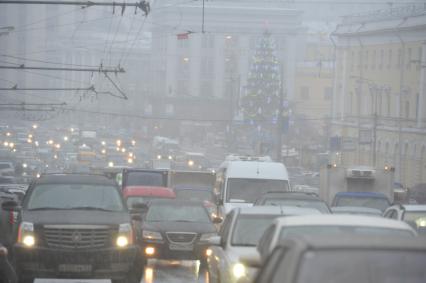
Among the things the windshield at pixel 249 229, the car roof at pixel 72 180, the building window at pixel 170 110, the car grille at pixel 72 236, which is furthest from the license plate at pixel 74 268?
the building window at pixel 170 110

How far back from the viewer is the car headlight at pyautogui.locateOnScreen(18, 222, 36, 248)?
16281 millimetres

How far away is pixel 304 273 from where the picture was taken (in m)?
6.77

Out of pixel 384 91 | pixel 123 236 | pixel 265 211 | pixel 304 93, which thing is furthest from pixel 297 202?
pixel 304 93

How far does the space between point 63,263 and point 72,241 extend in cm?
33

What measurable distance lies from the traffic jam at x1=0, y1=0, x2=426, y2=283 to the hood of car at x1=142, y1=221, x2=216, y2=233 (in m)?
0.05

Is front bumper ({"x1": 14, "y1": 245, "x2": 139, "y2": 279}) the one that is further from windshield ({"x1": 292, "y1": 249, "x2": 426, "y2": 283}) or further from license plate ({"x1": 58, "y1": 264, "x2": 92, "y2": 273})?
windshield ({"x1": 292, "y1": 249, "x2": 426, "y2": 283})

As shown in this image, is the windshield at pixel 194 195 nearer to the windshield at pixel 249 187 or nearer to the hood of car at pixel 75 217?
the windshield at pixel 249 187

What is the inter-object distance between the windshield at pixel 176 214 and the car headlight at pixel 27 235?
6437mm

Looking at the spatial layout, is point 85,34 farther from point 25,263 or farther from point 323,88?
point 25,263

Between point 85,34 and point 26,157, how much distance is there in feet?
227

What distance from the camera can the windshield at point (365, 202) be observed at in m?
31.6

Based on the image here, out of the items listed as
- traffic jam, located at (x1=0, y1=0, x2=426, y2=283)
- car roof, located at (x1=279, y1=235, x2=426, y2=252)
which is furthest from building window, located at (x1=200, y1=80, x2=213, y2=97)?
car roof, located at (x1=279, y1=235, x2=426, y2=252)

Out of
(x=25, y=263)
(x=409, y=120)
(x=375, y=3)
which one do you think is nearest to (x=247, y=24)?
(x=375, y=3)

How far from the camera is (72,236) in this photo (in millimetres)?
16344
